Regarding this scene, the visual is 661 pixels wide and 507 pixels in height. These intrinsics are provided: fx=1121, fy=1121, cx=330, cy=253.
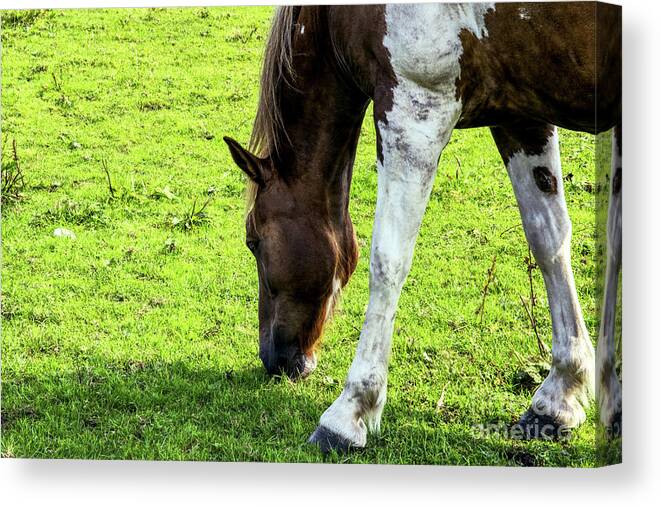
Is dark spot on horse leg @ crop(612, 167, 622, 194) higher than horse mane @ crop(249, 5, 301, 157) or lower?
lower

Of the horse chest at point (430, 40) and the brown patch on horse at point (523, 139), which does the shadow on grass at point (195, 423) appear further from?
the horse chest at point (430, 40)

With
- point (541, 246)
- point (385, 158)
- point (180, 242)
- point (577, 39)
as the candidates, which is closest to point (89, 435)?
point (180, 242)

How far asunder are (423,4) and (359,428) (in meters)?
1.96

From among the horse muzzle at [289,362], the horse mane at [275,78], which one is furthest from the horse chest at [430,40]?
the horse muzzle at [289,362]

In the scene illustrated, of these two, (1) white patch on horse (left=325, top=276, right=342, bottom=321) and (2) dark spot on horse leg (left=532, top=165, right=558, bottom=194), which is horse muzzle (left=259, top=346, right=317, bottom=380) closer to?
(1) white patch on horse (left=325, top=276, right=342, bottom=321)

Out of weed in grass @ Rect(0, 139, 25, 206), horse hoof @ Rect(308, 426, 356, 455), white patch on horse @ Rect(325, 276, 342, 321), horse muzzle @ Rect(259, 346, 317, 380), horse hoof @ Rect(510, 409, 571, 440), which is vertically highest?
weed in grass @ Rect(0, 139, 25, 206)

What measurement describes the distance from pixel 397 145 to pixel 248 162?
80 cm

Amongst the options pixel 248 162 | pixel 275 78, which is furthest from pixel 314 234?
pixel 275 78

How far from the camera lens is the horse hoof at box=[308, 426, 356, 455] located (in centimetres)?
524

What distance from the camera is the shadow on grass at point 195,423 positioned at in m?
5.27

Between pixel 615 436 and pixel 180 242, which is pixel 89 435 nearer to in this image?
pixel 180 242

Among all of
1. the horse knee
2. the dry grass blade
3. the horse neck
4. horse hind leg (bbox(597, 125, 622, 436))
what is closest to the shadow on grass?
horse hind leg (bbox(597, 125, 622, 436))

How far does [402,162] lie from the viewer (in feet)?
16.7

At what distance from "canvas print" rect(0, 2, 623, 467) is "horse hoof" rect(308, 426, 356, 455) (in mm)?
12
